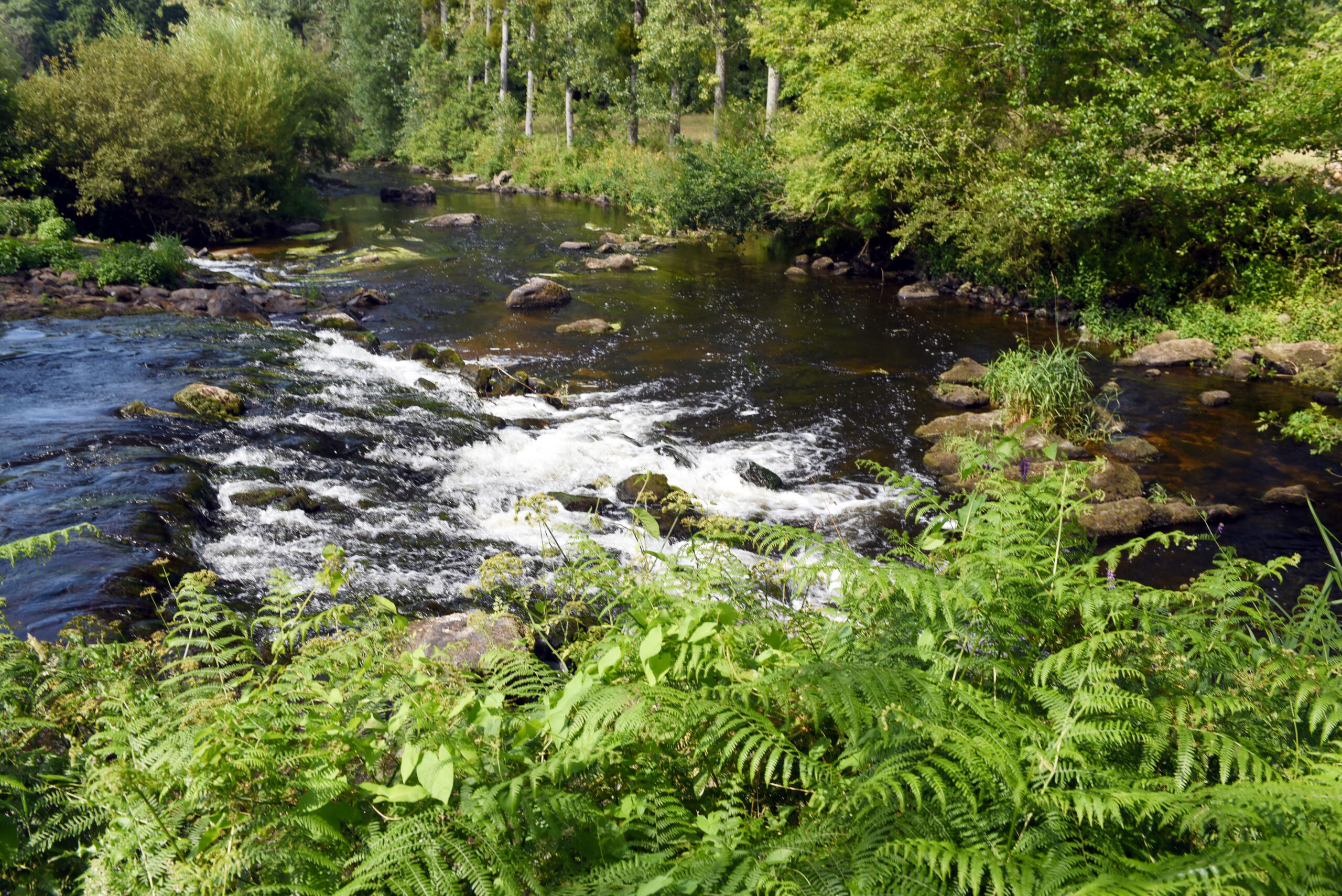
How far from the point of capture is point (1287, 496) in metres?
9.17

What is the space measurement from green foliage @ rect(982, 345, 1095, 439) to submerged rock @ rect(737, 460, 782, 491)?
13.1 feet

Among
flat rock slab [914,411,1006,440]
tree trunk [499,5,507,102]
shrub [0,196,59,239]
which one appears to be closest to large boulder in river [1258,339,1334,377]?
flat rock slab [914,411,1006,440]

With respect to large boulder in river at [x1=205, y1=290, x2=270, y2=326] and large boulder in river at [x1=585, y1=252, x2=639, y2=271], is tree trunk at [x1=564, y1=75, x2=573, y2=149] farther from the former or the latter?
large boulder in river at [x1=205, y1=290, x2=270, y2=326]

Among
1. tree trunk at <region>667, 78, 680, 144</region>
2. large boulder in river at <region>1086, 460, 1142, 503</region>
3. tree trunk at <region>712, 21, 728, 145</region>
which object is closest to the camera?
large boulder in river at <region>1086, 460, 1142, 503</region>

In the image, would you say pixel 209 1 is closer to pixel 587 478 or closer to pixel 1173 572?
pixel 587 478

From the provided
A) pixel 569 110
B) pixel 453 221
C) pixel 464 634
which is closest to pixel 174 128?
pixel 453 221

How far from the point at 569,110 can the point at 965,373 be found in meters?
33.9

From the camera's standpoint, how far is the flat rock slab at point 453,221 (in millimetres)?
28250

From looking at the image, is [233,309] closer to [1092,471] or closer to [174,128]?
[174,128]

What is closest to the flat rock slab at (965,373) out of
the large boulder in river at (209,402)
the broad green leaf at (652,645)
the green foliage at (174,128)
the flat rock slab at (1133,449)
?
the flat rock slab at (1133,449)

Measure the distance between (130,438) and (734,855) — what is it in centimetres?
983

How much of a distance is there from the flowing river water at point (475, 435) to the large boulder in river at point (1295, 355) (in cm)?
70

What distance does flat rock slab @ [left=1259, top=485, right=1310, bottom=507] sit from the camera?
9.11 m

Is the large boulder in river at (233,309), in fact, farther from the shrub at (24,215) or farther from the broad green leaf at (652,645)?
the broad green leaf at (652,645)
